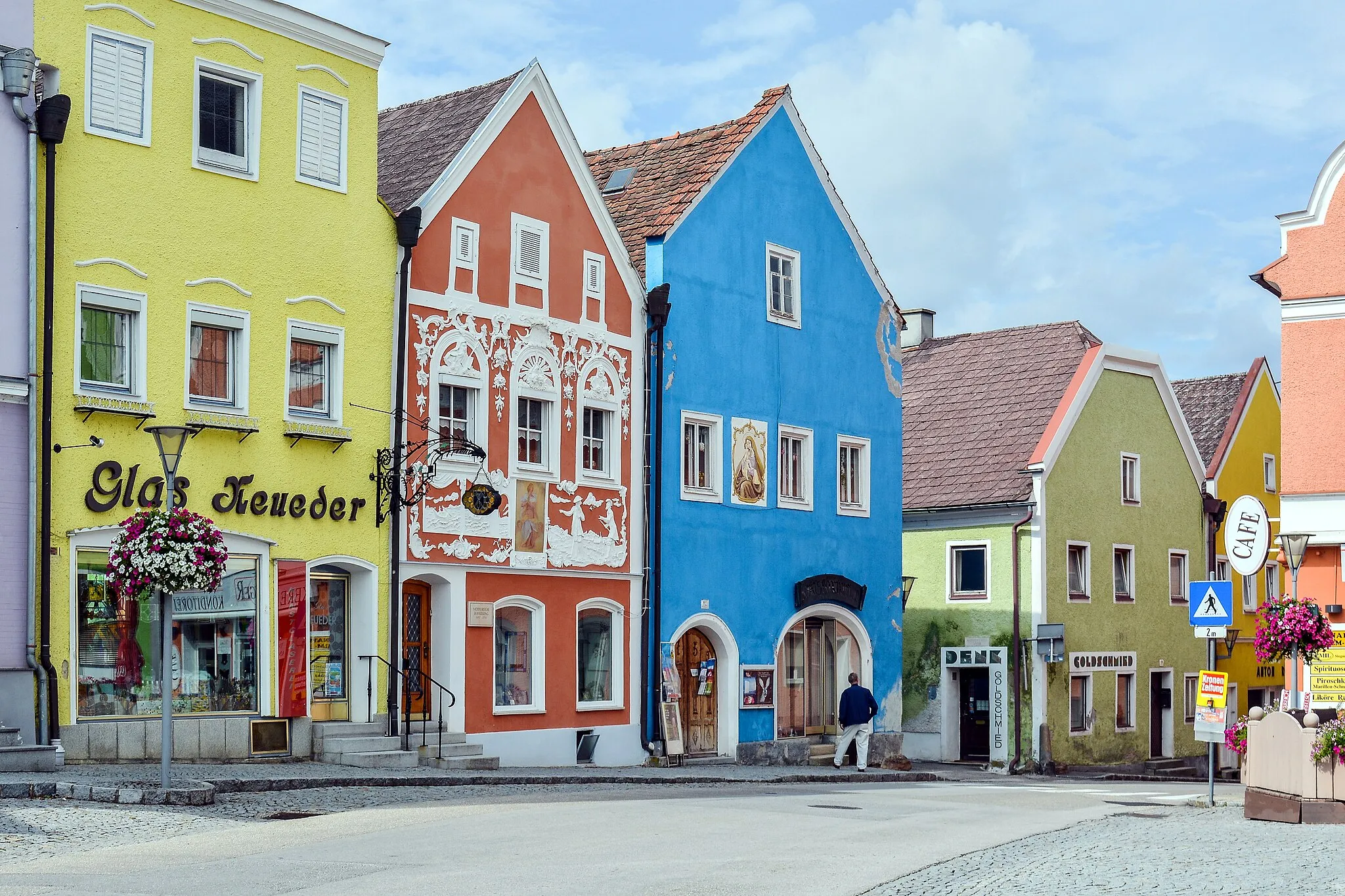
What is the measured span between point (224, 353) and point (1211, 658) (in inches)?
510

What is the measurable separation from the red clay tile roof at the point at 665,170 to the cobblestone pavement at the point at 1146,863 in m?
14.5

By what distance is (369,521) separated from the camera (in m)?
24.4

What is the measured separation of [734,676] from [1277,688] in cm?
2138

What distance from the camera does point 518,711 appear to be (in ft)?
86.8

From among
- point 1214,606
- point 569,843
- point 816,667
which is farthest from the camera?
point 816,667

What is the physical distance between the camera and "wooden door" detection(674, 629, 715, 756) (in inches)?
1180

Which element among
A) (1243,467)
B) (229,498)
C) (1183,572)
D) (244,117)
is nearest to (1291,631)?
(229,498)

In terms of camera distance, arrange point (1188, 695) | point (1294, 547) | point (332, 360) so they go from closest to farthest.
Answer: point (1294, 547), point (332, 360), point (1188, 695)

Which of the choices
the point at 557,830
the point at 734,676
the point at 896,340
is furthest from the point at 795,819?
the point at 896,340

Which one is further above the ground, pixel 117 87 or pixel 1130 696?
pixel 117 87

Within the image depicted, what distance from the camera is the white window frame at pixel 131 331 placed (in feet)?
69.3

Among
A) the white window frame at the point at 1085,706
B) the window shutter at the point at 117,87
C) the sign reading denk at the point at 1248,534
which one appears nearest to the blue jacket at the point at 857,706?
the white window frame at the point at 1085,706

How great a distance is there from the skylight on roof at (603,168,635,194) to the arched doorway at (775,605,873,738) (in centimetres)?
843

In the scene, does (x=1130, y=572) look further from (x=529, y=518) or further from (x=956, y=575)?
(x=529, y=518)
